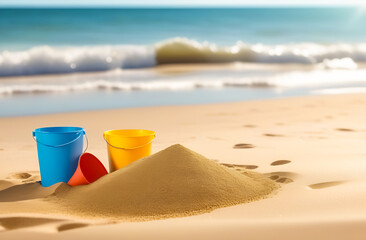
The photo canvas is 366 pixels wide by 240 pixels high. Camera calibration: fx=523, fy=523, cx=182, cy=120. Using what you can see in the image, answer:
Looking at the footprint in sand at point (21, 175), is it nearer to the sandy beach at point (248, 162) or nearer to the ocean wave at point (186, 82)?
the sandy beach at point (248, 162)

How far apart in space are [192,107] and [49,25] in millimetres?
17182

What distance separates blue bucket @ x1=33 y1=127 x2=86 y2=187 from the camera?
3.36 meters

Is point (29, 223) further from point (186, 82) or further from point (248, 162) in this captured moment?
Answer: point (186, 82)

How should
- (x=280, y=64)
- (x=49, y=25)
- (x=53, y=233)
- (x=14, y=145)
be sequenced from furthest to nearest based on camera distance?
1. (x=49, y=25)
2. (x=280, y=64)
3. (x=14, y=145)
4. (x=53, y=233)

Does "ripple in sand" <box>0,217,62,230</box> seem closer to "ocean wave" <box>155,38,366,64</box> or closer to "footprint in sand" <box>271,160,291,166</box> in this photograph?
"footprint in sand" <box>271,160,291,166</box>

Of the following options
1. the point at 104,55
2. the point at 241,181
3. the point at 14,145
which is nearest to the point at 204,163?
the point at 241,181

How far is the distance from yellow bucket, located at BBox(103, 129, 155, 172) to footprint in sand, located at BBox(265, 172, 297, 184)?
0.83m

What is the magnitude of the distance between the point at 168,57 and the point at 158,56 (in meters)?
0.30

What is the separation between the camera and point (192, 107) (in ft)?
22.2

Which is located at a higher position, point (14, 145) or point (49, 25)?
point (49, 25)

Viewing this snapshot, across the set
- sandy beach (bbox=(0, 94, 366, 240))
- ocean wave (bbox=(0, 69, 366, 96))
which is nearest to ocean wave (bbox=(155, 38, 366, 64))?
ocean wave (bbox=(0, 69, 366, 96))

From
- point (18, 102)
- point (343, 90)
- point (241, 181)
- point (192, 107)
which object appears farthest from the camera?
point (343, 90)

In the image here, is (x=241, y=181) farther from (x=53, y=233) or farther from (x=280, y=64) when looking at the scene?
(x=280, y=64)

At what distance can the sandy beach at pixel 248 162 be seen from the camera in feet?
7.91
